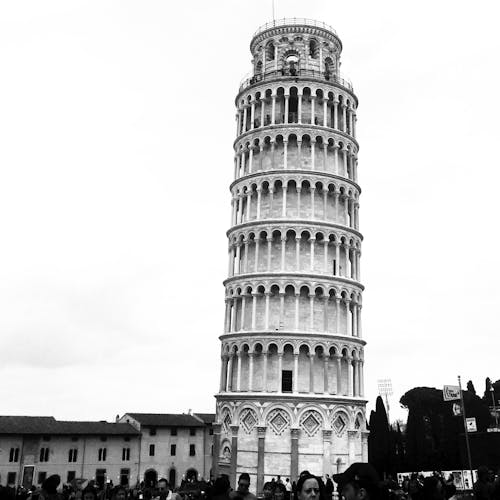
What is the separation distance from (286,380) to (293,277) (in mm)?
7515

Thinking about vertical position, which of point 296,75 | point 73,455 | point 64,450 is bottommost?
point 73,455

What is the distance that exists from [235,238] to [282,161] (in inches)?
284

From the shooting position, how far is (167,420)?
72250mm

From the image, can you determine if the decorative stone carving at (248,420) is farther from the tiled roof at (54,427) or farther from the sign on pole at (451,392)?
the tiled roof at (54,427)

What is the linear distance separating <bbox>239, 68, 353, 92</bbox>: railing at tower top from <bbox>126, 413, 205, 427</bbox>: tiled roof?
129 ft

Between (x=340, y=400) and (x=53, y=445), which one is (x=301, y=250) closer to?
(x=340, y=400)

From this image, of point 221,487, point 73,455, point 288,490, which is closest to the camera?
point 221,487

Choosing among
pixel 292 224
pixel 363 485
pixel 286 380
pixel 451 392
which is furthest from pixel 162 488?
pixel 292 224

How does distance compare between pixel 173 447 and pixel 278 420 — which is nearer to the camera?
pixel 278 420

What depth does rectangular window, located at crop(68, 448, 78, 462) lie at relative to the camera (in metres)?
66.0

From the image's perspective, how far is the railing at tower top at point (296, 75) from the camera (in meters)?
51.0

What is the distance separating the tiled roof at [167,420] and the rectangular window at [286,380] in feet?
102

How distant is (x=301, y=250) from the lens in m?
46.8

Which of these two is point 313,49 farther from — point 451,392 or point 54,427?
point 54,427
